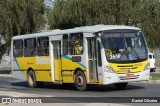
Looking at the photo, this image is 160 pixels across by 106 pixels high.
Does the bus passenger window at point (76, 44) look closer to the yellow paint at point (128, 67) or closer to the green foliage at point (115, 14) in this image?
the yellow paint at point (128, 67)

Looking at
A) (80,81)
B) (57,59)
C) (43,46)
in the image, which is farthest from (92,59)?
(43,46)

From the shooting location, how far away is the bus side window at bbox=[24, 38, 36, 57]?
1060 inches

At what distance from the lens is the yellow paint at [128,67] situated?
838 inches

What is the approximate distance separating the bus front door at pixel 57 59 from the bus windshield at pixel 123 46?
11.6 ft

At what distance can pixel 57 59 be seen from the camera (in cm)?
2467

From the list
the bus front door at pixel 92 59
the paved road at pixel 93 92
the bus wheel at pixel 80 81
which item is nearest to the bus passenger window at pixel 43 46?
the paved road at pixel 93 92

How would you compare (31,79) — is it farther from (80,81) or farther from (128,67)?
(128,67)

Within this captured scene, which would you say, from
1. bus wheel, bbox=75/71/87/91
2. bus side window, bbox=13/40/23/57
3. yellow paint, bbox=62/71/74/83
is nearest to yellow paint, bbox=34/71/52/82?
yellow paint, bbox=62/71/74/83

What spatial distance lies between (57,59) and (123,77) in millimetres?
4498

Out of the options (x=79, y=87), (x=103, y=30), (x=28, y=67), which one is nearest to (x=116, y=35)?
(x=103, y=30)

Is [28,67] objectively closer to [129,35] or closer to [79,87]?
[79,87]

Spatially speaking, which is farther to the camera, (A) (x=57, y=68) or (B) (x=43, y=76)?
(B) (x=43, y=76)

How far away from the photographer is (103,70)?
21.2 m

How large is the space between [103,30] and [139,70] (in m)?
2.34
